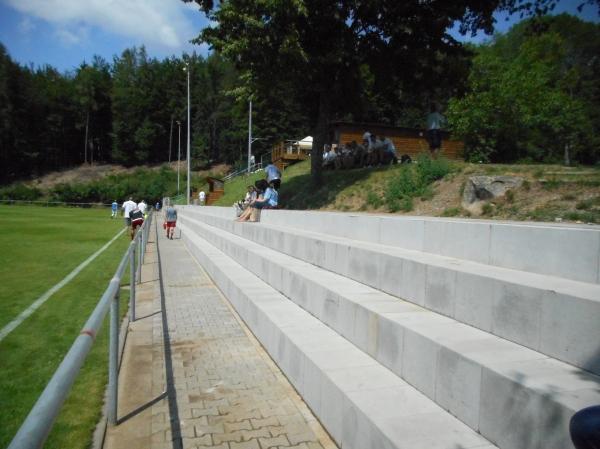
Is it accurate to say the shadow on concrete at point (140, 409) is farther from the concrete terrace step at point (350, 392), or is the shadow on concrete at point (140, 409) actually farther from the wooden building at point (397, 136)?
the wooden building at point (397, 136)

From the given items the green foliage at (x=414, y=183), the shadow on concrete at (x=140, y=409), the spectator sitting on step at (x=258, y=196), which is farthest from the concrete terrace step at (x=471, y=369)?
the spectator sitting on step at (x=258, y=196)

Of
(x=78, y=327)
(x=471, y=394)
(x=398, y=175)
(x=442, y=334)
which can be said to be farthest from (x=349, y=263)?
(x=398, y=175)

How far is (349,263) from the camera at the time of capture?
5.36m

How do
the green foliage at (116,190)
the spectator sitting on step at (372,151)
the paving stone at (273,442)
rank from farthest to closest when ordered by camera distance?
1. the green foliage at (116,190)
2. the spectator sitting on step at (372,151)
3. the paving stone at (273,442)

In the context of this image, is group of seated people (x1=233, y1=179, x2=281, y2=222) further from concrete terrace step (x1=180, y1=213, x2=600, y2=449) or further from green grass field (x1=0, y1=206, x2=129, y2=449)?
concrete terrace step (x1=180, y1=213, x2=600, y2=449)

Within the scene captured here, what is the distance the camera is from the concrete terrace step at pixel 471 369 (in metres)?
2.04

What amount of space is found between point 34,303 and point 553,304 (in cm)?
861

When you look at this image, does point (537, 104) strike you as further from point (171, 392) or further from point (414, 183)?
point (171, 392)

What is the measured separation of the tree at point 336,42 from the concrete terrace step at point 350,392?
12566 millimetres

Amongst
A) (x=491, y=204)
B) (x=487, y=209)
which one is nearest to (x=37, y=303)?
(x=487, y=209)

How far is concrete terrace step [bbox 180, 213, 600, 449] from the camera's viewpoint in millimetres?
2043

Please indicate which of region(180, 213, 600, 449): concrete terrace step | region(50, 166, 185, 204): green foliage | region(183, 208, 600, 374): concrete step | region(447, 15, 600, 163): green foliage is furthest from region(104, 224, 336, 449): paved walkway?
region(50, 166, 185, 204): green foliage

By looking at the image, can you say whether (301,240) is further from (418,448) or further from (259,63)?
(259,63)

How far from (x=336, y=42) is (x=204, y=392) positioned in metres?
15.8
